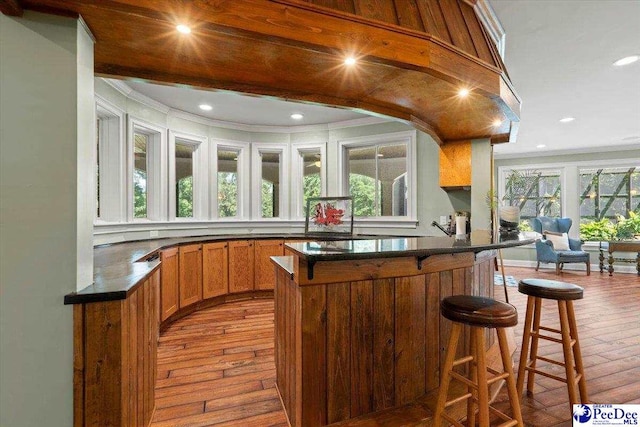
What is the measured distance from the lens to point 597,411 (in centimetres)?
195

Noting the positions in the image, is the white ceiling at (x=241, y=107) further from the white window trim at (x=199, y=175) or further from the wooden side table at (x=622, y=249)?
the wooden side table at (x=622, y=249)

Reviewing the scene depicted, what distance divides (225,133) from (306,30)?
3723 millimetres

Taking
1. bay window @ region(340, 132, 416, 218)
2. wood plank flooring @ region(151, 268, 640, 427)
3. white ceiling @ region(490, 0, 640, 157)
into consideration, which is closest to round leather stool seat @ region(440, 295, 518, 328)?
wood plank flooring @ region(151, 268, 640, 427)

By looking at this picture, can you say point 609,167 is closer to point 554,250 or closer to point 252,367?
point 554,250

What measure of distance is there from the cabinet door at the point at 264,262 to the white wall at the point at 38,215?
128 inches

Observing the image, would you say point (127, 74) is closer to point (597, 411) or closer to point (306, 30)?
point (306, 30)

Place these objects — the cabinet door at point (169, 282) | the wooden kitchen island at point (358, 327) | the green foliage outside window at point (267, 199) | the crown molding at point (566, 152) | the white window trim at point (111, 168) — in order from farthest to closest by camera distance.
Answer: the crown molding at point (566, 152)
the green foliage outside window at point (267, 199)
the white window trim at point (111, 168)
the cabinet door at point (169, 282)
the wooden kitchen island at point (358, 327)

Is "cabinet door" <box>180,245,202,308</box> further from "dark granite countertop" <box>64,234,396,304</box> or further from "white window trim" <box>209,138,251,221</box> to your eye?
"white window trim" <box>209,138,251,221</box>

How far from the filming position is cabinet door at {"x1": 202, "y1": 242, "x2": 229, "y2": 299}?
161 inches

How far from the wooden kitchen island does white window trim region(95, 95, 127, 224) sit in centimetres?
242

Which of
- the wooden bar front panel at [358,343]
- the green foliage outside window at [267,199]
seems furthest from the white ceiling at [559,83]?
the wooden bar front panel at [358,343]

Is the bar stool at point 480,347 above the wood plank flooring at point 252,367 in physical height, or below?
above

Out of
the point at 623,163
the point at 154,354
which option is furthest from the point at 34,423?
the point at 623,163

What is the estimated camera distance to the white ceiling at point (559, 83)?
2260mm
